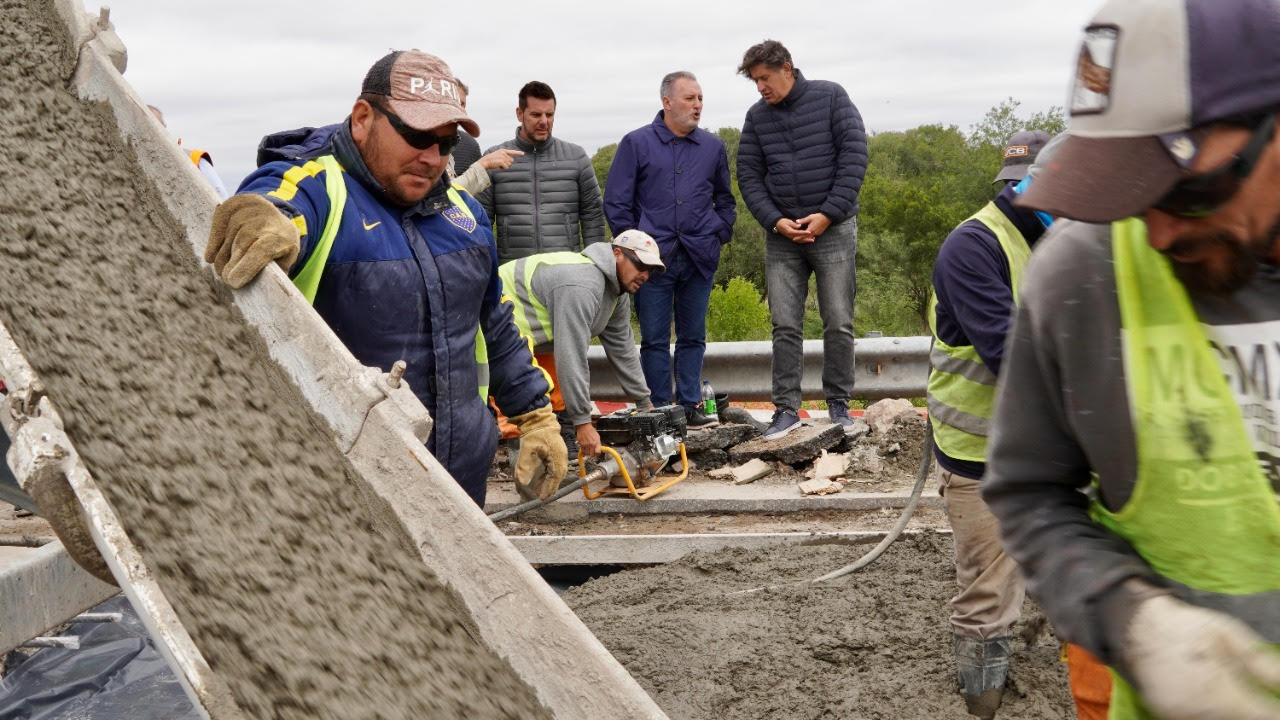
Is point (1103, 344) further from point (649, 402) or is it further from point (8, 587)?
point (649, 402)

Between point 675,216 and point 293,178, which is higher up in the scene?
point 293,178

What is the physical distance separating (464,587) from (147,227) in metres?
1.92

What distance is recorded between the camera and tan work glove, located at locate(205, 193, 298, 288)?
289 cm

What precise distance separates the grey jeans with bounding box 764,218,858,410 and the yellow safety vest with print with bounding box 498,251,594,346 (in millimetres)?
1391

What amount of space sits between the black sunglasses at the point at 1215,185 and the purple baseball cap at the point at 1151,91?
0.03m

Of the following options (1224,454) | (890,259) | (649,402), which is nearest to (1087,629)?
(1224,454)

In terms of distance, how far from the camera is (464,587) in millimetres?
2367

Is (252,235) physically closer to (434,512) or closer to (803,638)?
(434,512)

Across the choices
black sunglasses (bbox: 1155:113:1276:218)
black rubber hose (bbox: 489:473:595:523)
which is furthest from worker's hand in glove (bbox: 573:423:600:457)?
black sunglasses (bbox: 1155:113:1276:218)

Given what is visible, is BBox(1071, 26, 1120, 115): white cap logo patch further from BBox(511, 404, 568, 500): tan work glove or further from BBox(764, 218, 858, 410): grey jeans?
BBox(764, 218, 858, 410): grey jeans

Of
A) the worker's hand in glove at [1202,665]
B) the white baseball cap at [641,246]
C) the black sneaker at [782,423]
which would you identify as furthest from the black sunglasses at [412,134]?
the black sneaker at [782,423]

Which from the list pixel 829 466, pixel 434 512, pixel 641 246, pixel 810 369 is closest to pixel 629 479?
pixel 829 466

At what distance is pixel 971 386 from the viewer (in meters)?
3.56

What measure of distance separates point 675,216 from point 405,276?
13.3ft
